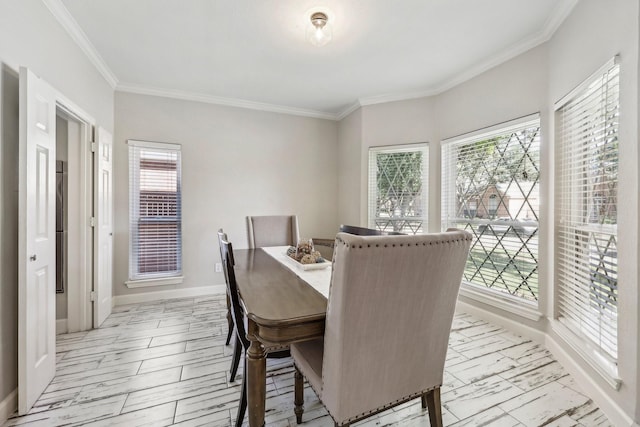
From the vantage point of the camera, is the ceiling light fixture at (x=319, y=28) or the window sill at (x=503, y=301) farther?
the window sill at (x=503, y=301)

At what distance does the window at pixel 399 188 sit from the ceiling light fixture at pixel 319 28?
1.81 m

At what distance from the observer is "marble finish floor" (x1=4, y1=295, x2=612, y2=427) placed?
1553 mm

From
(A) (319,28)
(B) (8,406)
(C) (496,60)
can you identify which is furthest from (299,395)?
(C) (496,60)

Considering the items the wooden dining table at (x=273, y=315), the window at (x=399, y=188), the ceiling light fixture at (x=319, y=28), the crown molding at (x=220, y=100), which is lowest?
the wooden dining table at (x=273, y=315)

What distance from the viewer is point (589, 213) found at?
6.15 ft

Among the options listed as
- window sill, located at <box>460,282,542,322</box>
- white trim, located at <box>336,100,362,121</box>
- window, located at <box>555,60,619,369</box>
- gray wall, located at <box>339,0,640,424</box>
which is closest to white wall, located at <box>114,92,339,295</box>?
white trim, located at <box>336,100,362,121</box>

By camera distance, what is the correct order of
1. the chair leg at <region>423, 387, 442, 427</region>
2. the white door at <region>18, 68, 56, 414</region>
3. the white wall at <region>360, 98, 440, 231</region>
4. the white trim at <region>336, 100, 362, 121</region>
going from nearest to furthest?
1. the chair leg at <region>423, 387, 442, 427</region>
2. the white door at <region>18, 68, 56, 414</region>
3. the white wall at <region>360, 98, 440, 231</region>
4. the white trim at <region>336, 100, 362, 121</region>

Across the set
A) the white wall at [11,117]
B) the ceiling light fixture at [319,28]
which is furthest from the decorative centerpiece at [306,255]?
the white wall at [11,117]

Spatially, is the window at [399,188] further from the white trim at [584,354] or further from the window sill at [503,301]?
the white trim at [584,354]

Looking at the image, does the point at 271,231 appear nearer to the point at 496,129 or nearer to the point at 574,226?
the point at 496,129

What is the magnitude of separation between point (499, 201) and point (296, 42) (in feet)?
8.01

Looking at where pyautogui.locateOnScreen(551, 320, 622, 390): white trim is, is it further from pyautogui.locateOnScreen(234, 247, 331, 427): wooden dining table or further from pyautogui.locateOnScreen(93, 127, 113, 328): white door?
pyautogui.locateOnScreen(93, 127, 113, 328): white door

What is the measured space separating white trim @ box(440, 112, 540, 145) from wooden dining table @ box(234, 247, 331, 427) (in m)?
2.26

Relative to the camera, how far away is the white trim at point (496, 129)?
2.44 meters
